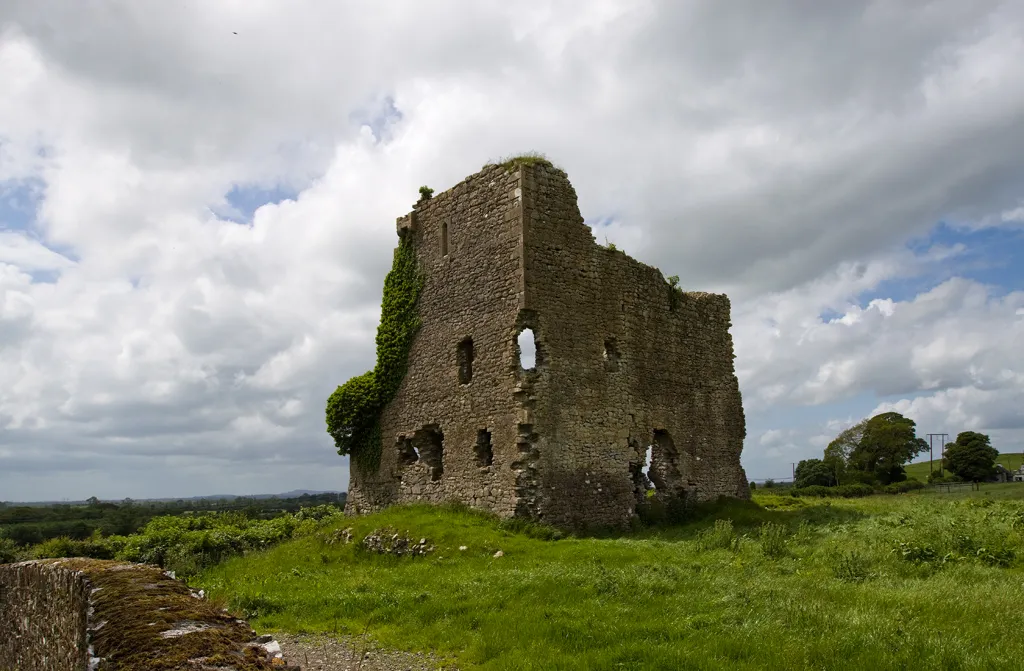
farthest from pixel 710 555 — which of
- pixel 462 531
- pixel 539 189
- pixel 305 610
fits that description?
pixel 539 189

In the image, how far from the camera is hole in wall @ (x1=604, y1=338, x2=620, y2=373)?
19484 mm

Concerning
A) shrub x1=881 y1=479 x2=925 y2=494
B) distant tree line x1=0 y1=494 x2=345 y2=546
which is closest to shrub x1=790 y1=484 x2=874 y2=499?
shrub x1=881 y1=479 x2=925 y2=494

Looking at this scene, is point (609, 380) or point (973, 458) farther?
point (973, 458)

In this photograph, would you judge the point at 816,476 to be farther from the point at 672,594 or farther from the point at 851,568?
the point at 672,594

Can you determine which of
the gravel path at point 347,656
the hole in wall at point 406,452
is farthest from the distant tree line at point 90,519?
the gravel path at point 347,656

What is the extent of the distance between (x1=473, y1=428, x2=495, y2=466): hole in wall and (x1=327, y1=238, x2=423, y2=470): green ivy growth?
3.99m

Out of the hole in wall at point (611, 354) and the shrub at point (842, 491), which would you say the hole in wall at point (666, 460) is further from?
the shrub at point (842, 491)

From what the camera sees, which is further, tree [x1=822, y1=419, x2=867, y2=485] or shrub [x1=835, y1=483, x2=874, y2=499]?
tree [x1=822, y1=419, x2=867, y2=485]

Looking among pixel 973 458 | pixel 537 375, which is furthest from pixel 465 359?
pixel 973 458

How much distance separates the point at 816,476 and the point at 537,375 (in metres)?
52.5

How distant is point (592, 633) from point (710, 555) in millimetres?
5966

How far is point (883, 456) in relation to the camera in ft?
201

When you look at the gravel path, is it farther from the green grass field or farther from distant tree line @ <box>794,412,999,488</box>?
distant tree line @ <box>794,412,999,488</box>

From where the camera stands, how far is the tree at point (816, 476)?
6150cm
